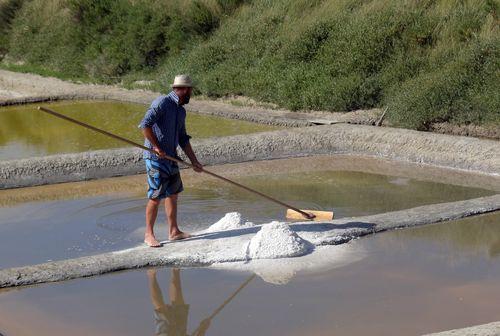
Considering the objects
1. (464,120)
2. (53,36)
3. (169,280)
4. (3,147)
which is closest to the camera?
(169,280)

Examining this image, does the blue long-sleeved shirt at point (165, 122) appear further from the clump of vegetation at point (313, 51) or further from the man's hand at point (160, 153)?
the clump of vegetation at point (313, 51)

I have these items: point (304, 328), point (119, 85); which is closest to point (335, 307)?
point (304, 328)

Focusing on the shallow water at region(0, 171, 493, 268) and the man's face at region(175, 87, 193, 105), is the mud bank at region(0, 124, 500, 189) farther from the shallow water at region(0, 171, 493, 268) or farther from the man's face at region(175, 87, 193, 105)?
the man's face at region(175, 87, 193, 105)

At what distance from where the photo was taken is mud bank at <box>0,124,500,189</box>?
8344mm

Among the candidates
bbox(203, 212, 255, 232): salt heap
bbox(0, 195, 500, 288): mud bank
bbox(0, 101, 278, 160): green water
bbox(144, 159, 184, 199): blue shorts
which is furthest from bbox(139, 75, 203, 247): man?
bbox(0, 101, 278, 160): green water

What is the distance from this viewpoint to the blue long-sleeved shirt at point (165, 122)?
5668 millimetres

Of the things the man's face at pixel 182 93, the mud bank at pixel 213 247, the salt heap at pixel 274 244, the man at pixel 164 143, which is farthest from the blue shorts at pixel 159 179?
the salt heap at pixel 274 244

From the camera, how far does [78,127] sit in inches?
460

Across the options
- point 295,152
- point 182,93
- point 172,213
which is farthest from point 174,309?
point 295,152

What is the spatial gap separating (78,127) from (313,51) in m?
3.92

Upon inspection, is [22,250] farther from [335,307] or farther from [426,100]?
[426,100]

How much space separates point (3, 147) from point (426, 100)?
5.15 metres

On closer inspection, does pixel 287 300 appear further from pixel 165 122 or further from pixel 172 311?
pixel 165 122

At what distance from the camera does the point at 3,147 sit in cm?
1065
